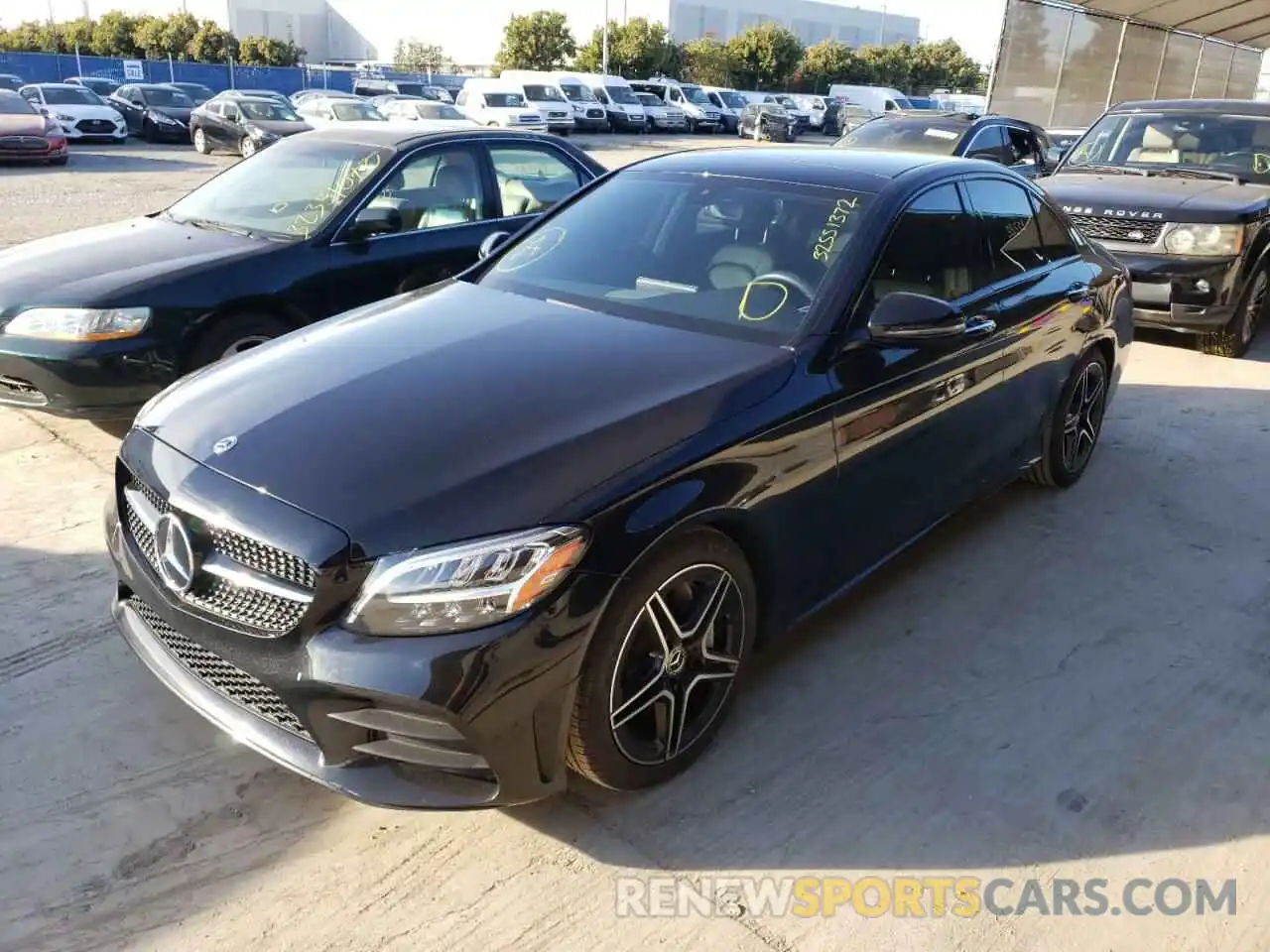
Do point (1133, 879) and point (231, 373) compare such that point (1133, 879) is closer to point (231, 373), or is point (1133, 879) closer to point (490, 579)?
point (490, 579)

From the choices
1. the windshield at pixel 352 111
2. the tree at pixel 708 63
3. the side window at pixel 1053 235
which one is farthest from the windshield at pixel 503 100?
the tree at pixel 708 63

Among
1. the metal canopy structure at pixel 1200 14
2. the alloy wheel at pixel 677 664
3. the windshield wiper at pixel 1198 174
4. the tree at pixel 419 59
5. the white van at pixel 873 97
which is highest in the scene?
the tree at pixel 419 59

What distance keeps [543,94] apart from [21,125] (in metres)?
19.4

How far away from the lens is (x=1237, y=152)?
26.9 ft

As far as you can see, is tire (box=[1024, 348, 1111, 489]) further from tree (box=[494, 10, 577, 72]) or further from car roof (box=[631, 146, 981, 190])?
tree (box=[494, 10, 577, 72])

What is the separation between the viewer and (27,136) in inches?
729

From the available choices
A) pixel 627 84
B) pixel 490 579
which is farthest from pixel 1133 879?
pixel 627 84

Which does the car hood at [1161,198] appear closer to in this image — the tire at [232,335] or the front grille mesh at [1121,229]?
the front grille mesh at [1121,229]

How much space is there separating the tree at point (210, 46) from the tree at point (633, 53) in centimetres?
1999

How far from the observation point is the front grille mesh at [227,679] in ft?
7.87

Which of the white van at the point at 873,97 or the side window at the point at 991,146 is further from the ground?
the white van at the point at 873,97

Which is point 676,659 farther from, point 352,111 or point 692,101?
point 692,101

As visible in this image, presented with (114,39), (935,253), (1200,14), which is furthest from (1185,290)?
(114,39)

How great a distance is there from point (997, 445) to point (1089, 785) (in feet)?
5.17
